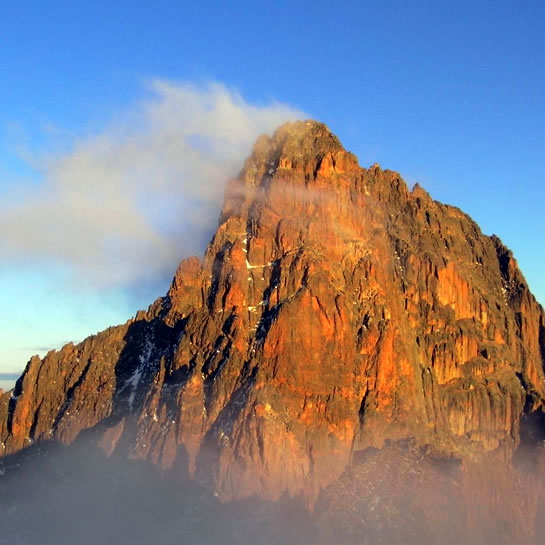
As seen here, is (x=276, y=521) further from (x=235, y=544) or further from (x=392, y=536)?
(x=392, y=536)

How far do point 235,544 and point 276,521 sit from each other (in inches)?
354

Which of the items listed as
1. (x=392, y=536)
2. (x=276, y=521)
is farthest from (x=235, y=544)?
(x=392, y=536)

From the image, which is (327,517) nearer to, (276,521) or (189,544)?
(276,521)

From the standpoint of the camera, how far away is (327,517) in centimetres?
19912

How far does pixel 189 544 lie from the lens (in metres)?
197

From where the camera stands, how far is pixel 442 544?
19662 centimetres

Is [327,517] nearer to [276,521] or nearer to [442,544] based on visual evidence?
[276,521]

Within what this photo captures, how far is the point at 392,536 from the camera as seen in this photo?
641 ft

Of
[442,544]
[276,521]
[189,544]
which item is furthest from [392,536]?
[189,544]

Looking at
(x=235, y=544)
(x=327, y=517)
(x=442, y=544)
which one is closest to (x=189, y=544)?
(x=235, y=544)

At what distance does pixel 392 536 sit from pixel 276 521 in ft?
72.8

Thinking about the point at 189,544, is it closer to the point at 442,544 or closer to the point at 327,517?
the point at 327,517

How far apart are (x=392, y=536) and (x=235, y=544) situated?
29823mm

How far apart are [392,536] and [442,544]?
9909 millimetres
